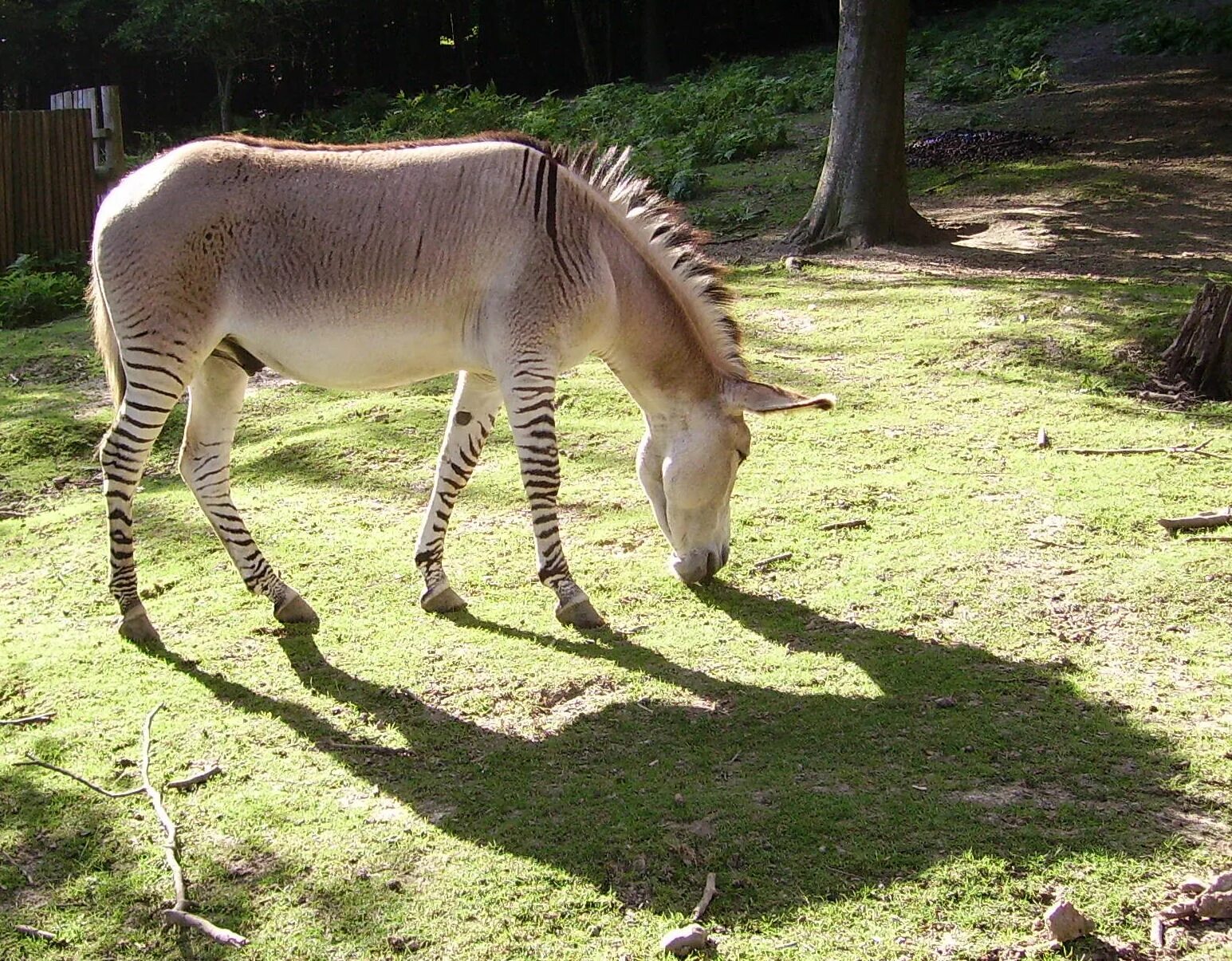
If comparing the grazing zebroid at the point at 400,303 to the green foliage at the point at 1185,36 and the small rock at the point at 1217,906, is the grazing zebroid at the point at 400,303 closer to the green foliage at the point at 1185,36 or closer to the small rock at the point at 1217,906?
the small rock at the point at 1217,906

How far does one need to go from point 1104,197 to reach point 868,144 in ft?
13.2

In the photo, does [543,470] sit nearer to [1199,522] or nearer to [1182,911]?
[1182,911]

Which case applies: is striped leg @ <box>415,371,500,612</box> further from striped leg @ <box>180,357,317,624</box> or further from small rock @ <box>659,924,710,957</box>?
small rock @ <box>659,924,710,957</box>

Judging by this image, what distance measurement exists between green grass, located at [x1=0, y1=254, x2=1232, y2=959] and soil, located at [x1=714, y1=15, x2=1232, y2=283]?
13.6 ft

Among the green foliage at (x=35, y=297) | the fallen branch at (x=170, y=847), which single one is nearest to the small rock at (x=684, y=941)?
the fallen branch at (x=170, y=847)

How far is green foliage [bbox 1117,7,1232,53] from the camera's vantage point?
906 inches

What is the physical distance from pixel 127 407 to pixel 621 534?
3143 millimetres

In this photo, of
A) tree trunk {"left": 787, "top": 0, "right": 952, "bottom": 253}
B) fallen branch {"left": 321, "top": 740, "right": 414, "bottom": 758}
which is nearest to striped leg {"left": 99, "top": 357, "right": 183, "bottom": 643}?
fallen branch {"left": 321, "top": 740, "right": 414, "bottom": 758}

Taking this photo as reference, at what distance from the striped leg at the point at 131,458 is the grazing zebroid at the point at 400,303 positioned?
0.04ft

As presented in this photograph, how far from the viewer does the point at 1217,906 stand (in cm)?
364

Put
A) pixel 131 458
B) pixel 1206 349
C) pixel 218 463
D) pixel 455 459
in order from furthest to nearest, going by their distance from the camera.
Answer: pixel 1206 349 → pixel 455 459 → pixel 218 463 → pixel 131 458

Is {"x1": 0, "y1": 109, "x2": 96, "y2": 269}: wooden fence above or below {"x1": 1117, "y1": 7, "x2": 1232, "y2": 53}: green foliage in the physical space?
below

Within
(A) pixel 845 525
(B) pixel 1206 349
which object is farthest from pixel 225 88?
(A) pixel 845 525

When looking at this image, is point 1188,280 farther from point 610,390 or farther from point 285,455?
point 285,455
